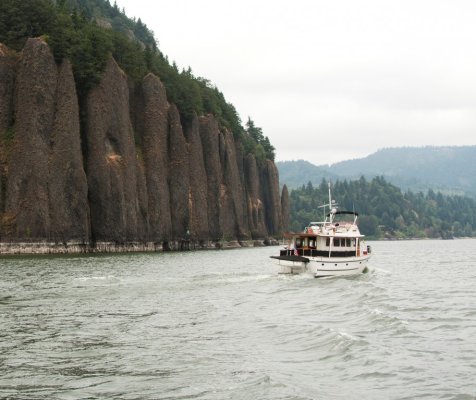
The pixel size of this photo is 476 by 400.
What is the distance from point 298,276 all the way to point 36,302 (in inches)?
934

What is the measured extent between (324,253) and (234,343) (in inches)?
1226

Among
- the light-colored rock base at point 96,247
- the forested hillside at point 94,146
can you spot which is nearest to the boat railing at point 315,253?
the light-colored rock base at point 96,247

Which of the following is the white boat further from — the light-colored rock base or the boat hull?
the light-colored rock base

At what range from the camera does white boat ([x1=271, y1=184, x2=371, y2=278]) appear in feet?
173

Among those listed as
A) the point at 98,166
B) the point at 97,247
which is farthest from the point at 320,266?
the point at 98,166

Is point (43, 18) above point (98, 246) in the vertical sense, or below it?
above

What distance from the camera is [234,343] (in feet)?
76.5

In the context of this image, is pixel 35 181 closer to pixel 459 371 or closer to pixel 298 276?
pixel 298 276

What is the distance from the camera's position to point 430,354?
20938 millimetres

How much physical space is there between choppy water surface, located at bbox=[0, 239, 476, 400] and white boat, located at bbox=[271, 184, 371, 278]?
944cm

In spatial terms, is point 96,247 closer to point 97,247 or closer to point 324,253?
point 97,247

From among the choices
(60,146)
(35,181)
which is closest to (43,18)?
(60,146)

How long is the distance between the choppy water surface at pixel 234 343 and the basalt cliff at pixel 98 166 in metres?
45.1

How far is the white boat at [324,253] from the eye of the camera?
52.7 meters
